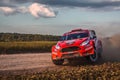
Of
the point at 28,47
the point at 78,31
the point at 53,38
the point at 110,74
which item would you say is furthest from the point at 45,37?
the point at 110,74

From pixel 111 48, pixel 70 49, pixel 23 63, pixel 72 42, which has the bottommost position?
pixel 111 48

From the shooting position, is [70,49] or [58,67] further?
[70,49]

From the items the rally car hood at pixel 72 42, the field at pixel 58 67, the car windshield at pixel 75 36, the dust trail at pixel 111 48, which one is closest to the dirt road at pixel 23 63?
the field at pixel 58 67

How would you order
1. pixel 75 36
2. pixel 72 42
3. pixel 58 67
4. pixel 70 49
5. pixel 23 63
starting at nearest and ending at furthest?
pixel 58 67, pixel 70 49, pixel 72 42, pixel 75 36, pixel 23 63

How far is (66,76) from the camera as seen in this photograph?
12.9 metres

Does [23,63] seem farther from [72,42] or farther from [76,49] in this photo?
[76,49]

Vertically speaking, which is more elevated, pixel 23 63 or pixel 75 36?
pixel 75 36

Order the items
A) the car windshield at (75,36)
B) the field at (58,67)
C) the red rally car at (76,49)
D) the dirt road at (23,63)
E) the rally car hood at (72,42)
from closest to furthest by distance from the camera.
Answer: the field at (58,67) < the red rally car at (76,49) < the rally car hood at (72,42) < the dirt road at (23,63) < the car windshield at (75,36)

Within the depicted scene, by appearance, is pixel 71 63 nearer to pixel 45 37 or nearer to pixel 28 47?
pixel 28 47

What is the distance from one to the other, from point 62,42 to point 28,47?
71.7ft

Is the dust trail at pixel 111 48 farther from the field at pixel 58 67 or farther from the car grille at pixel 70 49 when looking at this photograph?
the car grille at pixel 70 49

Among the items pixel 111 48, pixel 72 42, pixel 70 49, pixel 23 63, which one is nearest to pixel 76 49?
pixel 70 49

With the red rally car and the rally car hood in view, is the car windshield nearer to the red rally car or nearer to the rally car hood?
the red rally car

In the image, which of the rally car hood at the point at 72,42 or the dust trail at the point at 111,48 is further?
the dust trail at the point at 111,48
